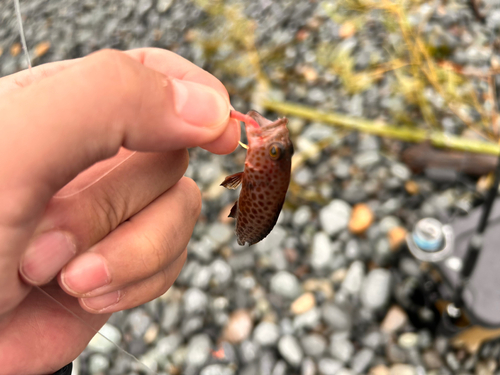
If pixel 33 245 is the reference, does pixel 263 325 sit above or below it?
below

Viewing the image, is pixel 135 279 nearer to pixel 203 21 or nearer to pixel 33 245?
pixel 33 245

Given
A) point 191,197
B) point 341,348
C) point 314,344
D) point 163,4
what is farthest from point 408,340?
point 163,4

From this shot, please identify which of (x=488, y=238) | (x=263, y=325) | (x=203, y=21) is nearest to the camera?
(x=488, y=238)

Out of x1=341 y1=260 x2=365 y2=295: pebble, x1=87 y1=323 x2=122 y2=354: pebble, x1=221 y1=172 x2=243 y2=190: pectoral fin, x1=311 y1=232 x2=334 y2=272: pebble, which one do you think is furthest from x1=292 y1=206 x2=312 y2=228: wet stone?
x1=221 y1=172 x2=243 y2=190: pectoral fin

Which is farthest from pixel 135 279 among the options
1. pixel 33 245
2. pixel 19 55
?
pixel 19 55

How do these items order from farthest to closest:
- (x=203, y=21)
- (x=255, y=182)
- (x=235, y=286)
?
1. (x=203, y=21)
2. (x=235, y=286)
3. (x=255, y=182)

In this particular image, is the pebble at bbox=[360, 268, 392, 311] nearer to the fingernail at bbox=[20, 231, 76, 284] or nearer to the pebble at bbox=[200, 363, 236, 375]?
the pebble at bbox=[200, 363, 236, 375]

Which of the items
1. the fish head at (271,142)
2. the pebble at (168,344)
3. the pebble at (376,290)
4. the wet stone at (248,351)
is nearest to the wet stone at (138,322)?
the pebble at (168,344)
